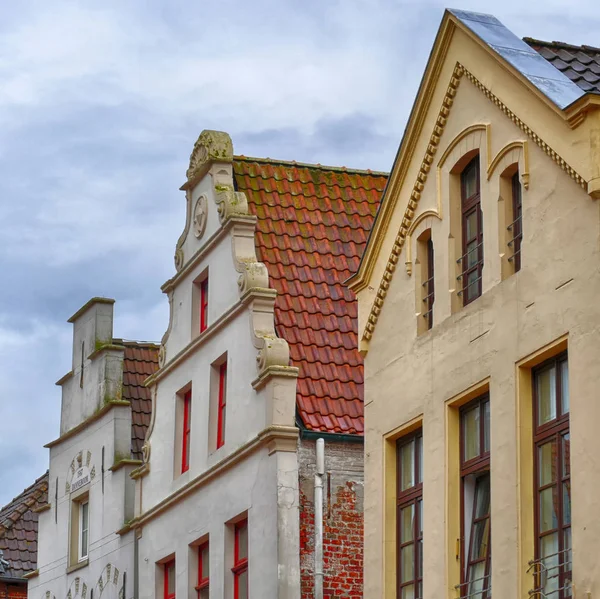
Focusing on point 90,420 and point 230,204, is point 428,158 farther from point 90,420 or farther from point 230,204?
point 90,420

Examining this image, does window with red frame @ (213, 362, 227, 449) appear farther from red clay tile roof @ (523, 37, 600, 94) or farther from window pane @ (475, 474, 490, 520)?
red clay tile roof @ (523, 37, 600, 94)

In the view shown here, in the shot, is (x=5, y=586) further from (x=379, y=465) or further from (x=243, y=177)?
(x=379, y=465)

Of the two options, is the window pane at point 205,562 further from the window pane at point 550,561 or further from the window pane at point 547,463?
the window pane at point 550,561

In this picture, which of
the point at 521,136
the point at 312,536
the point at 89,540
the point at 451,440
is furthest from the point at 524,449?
the point at 89,540

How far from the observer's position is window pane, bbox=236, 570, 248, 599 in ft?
85.2

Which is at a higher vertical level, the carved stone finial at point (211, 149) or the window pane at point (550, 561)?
the carved stone finial at point (211, 149)

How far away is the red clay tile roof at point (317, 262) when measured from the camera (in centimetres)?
2641

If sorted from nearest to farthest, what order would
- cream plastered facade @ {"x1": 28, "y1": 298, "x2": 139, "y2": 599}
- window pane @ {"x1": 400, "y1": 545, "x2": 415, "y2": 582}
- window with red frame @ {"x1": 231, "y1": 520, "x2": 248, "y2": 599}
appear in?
window pane @ {"x1": 400, "y1": 545, "x2": 415, "y2": 582} → window with red frame @ {"x1": 231, "y1": 520, "x2": 248, "y2": 599} → cream plastered facade @ {"x1": 28, "y1": 298, "x2": 139, "y2": 599}

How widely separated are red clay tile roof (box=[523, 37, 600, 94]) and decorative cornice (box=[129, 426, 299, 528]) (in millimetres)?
7126

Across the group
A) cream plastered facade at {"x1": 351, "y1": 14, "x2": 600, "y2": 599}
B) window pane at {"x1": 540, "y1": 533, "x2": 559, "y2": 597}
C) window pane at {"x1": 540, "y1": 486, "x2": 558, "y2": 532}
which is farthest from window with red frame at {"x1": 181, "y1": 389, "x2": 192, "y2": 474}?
window pane at {"x1": 540, "y1": 533, "x2": 559, "y2": 597}

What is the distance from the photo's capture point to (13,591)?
135 ft

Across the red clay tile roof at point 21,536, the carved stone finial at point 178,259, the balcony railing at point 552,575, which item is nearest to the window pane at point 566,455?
the balcony railing at point 552,575

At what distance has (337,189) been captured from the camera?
30188 millimetres

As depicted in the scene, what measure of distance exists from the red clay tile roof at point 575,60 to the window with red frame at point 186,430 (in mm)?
10704
